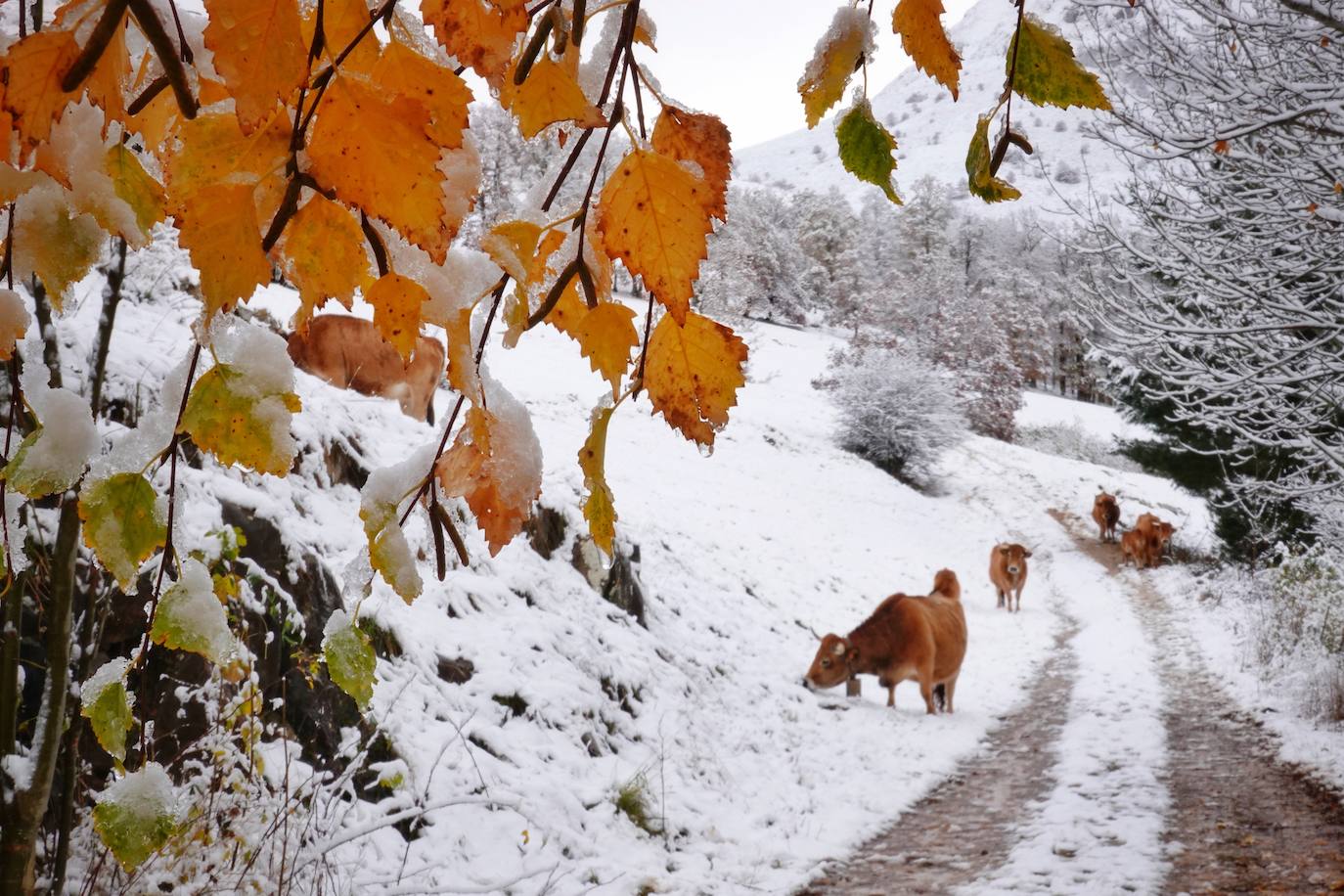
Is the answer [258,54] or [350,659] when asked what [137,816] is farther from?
[258,54]

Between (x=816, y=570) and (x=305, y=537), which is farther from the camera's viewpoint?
(x=816, y=570)

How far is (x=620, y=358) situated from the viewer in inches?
24.1

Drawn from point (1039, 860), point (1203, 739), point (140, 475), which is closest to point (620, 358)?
point (140, 475)

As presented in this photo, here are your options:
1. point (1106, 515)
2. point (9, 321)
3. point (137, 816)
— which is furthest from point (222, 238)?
point (1106, 515)

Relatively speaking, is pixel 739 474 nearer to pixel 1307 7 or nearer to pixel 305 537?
pixel 305 537

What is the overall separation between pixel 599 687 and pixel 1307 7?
18.0 ft

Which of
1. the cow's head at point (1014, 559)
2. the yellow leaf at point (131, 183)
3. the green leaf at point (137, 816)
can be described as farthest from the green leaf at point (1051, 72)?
the cow's head at point (1014, 559)

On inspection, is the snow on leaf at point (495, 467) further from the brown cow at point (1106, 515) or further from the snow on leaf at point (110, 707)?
the brown cow at point (1106, 515)

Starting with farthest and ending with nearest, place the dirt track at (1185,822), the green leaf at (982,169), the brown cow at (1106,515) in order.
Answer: the brown cow at (1106,515) → the dirt track at (1185,822) → the green leaf at (982,169)

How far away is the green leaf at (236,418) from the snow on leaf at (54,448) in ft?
0.46

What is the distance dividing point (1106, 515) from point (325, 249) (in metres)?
24.2

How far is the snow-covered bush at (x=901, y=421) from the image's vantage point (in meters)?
25.3

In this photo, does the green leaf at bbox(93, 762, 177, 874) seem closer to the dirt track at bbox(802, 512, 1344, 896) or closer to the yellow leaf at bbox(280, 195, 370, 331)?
the yellow leaf at bbox(280, 195, 370, 331)

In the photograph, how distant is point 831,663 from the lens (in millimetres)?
8320
